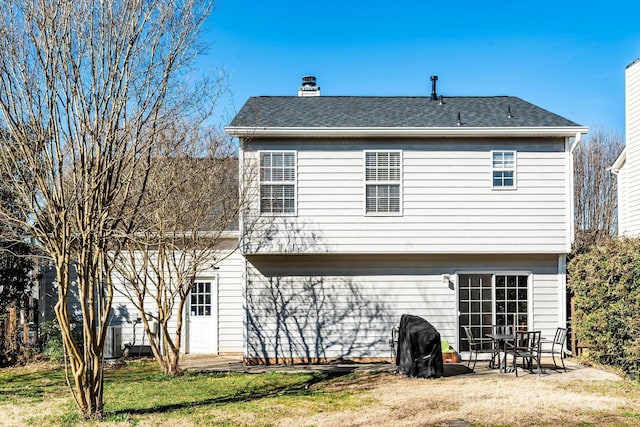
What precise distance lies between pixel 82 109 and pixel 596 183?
1027 inches

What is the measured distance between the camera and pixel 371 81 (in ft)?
56.9

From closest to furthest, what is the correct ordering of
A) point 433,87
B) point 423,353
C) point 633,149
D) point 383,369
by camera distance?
point 423,353 → point 383,369 → point 433,87 → point 633,149

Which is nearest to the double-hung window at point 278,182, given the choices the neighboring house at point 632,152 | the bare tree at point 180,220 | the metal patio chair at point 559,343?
the bare tree at point 180,220

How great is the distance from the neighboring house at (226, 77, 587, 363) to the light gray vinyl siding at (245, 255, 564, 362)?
0.02m

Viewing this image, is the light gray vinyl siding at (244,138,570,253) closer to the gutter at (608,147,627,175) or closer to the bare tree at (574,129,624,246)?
the gutter at (608,147,627,175)

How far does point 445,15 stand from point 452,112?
259 cm

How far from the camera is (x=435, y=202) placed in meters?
12.6

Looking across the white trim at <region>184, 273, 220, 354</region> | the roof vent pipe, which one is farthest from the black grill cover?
the roof vent pipe

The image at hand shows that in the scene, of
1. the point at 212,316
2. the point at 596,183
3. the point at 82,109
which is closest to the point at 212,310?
the point at 212,316

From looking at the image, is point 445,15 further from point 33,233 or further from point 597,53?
point 33,233

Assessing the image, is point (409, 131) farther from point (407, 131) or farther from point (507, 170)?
point (507, 170)

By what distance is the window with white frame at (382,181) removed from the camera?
12.6 metres

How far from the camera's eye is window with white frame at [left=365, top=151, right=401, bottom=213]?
41.3 feet

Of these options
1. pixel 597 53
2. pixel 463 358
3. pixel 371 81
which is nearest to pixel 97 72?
pixel 463 358
